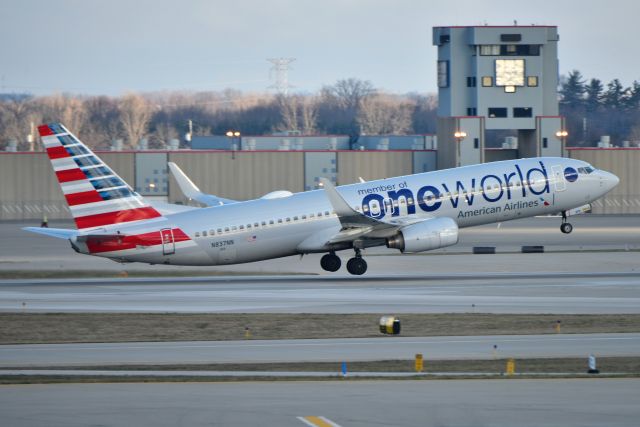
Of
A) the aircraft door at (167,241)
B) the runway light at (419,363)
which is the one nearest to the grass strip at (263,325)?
the runway light at (419,363)

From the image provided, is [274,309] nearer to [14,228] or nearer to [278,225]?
[278,225]

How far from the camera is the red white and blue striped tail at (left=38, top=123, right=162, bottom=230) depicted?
4778 cm

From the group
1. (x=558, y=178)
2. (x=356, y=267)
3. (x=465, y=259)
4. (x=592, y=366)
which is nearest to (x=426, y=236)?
(x=356, y=267)

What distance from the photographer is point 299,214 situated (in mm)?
53312

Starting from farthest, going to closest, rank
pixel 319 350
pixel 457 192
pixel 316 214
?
1. pixel 457 192
2. pixel 316 214
3. pixel 319 350

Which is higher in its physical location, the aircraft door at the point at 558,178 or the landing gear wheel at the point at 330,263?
the aircraft door at the point at 558,178

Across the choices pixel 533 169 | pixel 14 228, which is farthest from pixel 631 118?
pixel 533 169

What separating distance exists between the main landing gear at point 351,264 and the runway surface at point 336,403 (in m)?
25.6

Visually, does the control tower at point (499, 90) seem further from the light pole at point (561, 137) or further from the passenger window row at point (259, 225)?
the passenger window row at point (259, 225)

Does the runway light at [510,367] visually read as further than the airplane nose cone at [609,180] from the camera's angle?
No

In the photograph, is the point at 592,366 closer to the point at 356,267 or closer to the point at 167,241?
the point at 356,267

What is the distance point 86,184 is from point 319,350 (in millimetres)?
18391

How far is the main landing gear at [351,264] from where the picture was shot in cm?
5328

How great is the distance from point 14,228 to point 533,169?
53106 millimetres
